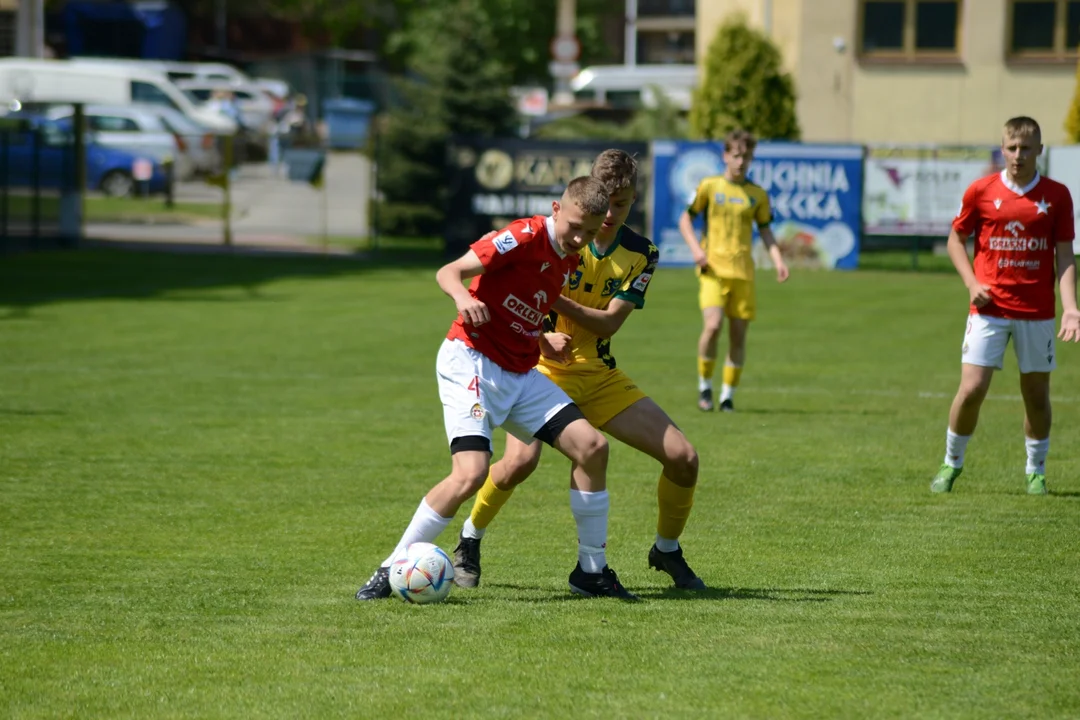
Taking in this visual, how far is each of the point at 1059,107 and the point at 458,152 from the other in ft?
48.3

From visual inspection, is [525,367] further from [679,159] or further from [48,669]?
[679,159]

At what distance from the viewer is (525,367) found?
6.60 meters

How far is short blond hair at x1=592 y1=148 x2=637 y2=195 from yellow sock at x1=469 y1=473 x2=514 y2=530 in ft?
5.22

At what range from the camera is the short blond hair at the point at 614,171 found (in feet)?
21.3

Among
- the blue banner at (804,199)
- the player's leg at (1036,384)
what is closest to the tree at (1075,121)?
the blue banner at (804,199)

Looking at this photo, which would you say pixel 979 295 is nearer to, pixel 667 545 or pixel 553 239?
pixel 667 545

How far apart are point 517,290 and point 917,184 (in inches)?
887

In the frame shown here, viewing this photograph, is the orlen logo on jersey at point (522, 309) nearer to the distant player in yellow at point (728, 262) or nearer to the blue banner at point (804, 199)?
the distant player in yellow at point (728, 262)

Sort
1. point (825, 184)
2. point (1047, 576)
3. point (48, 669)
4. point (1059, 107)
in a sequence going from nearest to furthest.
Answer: point (48, 669) < point (1047, 576) < point (825, 184) < point (1059, 107)

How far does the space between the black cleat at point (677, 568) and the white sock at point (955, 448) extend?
3.05 metres

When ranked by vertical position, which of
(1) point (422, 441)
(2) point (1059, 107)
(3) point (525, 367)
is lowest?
(1) point (422, 441)

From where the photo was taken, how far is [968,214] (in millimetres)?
9203

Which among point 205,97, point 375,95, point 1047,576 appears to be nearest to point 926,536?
point 1047,576

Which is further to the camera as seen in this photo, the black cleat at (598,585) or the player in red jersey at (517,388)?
the black cleat at (598,585)
